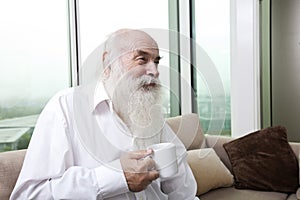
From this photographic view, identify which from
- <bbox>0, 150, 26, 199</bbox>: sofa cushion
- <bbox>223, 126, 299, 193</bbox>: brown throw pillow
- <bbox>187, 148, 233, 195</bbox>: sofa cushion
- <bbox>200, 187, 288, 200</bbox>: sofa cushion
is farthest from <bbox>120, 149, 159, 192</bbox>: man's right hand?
<bbox>223, 126, 299, 193</bbox>: brown throw pillow

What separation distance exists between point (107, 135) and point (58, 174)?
0.59 feet

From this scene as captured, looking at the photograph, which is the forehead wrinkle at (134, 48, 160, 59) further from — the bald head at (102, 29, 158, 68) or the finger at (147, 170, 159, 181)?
the finger at (147, 170, 159, 181)

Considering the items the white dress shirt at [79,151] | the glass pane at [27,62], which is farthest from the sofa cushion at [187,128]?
the glass pane at [27,62]

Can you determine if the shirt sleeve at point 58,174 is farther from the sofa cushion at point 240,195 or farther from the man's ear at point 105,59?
the sofa cushion at point 240,195

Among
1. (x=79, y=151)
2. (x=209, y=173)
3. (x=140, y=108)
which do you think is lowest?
(x=209, y=173)

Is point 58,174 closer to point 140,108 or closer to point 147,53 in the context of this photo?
point 140,108

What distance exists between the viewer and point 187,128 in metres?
1.05

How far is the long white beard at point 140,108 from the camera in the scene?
91cm

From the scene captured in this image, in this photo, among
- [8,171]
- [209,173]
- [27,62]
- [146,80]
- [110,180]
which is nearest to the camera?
[146,80]

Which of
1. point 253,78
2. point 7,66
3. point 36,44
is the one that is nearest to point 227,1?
point 253,78

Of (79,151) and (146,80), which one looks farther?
(79,151)

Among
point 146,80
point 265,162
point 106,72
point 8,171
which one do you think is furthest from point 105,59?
point 265,162

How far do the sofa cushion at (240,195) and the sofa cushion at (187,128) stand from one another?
1.22 m

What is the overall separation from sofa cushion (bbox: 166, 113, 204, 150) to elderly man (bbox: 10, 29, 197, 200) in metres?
0.02
